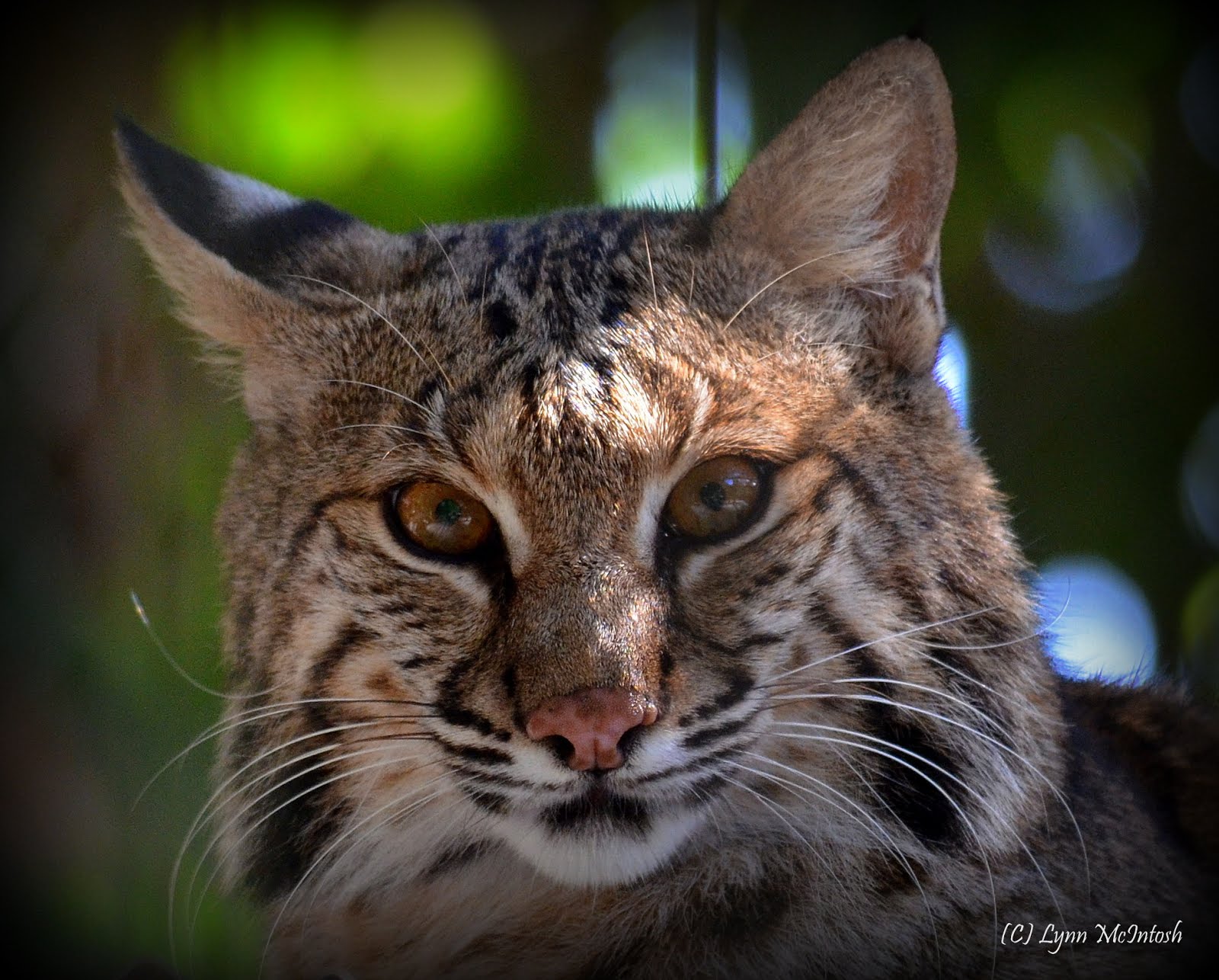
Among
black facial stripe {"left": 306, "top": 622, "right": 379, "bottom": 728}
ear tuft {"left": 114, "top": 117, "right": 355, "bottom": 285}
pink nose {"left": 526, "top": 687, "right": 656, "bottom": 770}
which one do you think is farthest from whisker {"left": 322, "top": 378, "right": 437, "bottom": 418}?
pink nose {"left": 526, "top": 687, "right": 656, "bottom": 770}

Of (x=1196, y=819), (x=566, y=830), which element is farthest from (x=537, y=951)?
(x=1196, y=819)

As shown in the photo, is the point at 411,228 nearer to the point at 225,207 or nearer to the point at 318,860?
the point at 225,207

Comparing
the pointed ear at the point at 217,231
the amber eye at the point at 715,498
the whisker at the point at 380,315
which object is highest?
the pointed ear at the point at 217,231

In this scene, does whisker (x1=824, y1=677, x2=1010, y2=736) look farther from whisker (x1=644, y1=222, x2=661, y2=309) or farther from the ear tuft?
the ear tuft

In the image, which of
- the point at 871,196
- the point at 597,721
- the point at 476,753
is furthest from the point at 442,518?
the point at 871,196

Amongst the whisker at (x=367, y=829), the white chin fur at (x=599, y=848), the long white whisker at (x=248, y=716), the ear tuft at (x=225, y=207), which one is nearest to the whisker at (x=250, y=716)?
the long white whisker at (x=248, y=716)

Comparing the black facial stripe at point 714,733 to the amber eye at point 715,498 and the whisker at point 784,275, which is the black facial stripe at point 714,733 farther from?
the whisker at point 784,275
